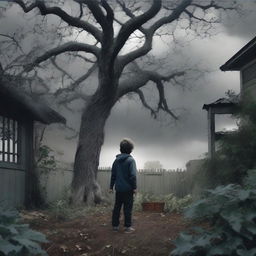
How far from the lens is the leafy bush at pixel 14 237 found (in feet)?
19.9

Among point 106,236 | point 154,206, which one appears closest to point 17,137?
point 154,206

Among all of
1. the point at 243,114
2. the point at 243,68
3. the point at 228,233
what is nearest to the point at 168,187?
the point at 243,68

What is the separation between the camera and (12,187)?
15.3m

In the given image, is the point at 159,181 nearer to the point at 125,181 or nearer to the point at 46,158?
the point at 46,158

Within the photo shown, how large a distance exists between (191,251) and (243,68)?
1167 cm

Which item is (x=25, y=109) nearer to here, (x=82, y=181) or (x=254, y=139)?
(x=82, y=181)

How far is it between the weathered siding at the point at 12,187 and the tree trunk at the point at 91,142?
10.0 feet

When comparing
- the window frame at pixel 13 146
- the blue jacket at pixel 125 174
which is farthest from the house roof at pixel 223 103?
the blue jacket at pixel 125 174

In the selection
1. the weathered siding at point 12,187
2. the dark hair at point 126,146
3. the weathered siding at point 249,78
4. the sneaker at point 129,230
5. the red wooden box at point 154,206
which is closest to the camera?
the sneaker at point 129,230

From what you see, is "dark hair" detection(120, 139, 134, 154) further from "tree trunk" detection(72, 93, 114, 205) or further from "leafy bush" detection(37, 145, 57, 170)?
"leafy bush" detection(37, 145, 57, 170)

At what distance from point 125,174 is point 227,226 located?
395cm

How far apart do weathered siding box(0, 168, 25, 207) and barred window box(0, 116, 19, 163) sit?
40cm

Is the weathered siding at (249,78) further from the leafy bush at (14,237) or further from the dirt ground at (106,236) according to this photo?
the leafy bush at (14,237)

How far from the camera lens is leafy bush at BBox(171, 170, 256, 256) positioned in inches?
257
